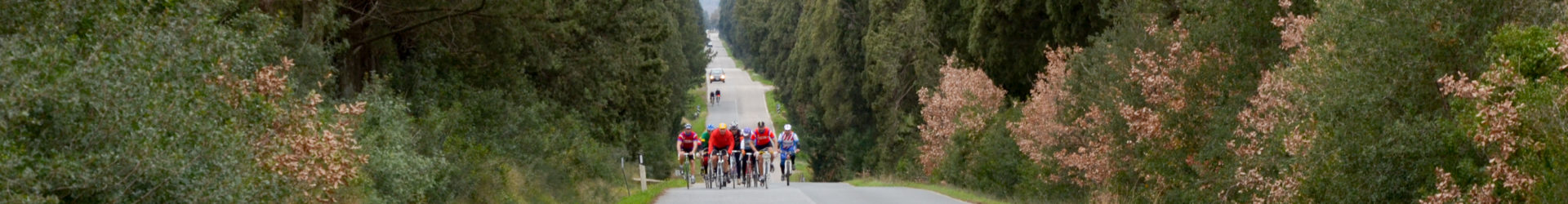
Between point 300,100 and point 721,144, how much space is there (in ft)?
39.9

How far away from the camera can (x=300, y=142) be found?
38.1 ft

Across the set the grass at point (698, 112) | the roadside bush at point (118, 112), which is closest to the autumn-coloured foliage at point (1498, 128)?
the roadside bush at point (118, 112)

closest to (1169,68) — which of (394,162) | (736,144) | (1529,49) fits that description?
(736,144)

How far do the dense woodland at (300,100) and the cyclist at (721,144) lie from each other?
1.78 meters

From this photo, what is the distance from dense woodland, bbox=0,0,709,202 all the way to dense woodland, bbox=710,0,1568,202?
6.79 m

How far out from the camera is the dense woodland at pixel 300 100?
26.7ft

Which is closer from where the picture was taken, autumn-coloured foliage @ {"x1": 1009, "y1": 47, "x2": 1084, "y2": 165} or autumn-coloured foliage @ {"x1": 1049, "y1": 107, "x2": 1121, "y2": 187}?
autumn-coloured foliage @ {"x1": 1049, "y1": 107, "x2": 1121, "y2": 187}

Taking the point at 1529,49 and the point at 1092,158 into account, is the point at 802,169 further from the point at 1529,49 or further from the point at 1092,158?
the point at 1529,49

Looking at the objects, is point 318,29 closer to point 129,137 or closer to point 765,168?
point 765,168

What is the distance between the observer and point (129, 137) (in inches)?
327

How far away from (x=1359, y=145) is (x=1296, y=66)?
62.7 inches

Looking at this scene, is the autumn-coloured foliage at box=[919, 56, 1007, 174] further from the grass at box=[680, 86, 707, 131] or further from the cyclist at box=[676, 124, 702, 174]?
the grass at box=[680, 86, 707, 131]

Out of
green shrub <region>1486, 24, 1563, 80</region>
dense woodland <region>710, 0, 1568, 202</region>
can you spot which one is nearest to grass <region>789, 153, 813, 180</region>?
dense woodland <region>710, 0, 1568, 202</region>

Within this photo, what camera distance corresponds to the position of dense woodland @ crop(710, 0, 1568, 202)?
38.4 ft
